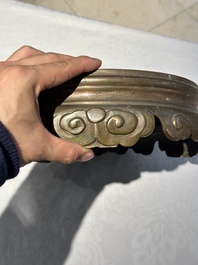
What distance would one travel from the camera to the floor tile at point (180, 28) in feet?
4.33

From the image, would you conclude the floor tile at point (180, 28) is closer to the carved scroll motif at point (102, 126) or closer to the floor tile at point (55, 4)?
the floor tile at point (55, 4)

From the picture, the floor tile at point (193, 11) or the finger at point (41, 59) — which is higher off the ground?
the finger at point (41, 59)

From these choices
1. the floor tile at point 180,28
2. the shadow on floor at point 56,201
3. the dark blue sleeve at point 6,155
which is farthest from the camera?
the floor tile at point 180,28

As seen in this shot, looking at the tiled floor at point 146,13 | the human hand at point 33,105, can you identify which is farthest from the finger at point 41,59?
the tiled floor at point 146,13

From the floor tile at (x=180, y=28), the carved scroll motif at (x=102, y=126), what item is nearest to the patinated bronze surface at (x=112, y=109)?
the carved scroll motif at (x=102, y=126)

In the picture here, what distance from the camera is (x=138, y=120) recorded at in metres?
0.43

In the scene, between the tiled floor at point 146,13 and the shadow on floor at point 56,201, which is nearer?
the shadow on floor at point 56,201

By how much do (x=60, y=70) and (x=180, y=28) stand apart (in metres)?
1.02

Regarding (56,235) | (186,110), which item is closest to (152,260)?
(56,235)

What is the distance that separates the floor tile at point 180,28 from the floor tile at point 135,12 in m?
0.02

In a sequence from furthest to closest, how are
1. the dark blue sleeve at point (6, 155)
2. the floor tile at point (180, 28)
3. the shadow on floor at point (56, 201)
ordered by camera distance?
the floor tile at point (180, 28)
the shadow on floor at point (56, 201)
the dark blue sleeve at point (6, 155)

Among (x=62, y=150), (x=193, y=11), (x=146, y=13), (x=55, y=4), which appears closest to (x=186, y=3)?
(x=193, y=11)

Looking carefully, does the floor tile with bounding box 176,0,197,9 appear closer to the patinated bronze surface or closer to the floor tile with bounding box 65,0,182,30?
the floor tile with bounding box 65,0,182,30

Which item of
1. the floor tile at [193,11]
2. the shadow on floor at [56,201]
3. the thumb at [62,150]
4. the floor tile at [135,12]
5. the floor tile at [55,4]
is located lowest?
the shadow on floor at [56,201]
